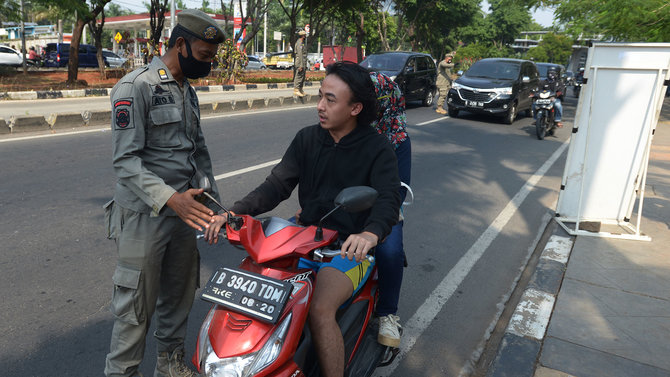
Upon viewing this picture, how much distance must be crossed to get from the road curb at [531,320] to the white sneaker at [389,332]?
723 millimetres

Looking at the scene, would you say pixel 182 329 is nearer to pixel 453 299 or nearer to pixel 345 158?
pixel 345 158

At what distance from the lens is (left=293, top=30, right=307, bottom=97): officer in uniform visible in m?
16.8

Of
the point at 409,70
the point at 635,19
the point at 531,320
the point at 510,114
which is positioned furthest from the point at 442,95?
the point at 531,320

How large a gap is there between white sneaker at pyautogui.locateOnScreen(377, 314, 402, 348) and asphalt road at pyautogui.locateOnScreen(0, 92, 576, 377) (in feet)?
1.39

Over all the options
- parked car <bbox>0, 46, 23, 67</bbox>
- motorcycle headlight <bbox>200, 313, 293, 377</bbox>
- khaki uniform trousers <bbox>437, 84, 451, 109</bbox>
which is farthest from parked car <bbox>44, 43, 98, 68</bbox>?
motorcycle headlight <bbox>200, 313, 293, 377</bbox>

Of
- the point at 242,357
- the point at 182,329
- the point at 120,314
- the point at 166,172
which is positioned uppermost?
the point at 166,172

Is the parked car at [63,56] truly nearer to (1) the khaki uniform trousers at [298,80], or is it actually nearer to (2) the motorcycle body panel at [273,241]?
(1) the khaki uniform trousers at [298,80]

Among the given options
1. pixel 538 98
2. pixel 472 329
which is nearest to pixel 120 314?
pixel 472 329

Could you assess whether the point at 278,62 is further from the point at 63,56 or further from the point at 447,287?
the point at 447,287

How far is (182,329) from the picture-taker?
2.61 meters

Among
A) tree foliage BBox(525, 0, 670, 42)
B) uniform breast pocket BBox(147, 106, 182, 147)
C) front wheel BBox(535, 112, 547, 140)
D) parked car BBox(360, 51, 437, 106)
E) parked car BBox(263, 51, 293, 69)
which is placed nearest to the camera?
uniform breast pocket BBox(147, 106, 182, 147)

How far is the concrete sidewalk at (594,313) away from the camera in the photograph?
116 inches

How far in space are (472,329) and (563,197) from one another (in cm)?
275

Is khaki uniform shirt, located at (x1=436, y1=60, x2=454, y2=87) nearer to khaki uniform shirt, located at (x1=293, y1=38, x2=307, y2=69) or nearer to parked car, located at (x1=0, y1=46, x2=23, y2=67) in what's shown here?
khaki uniform shirt, located at (x1=293, y1=38, x2=307, y2=69)
